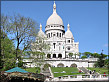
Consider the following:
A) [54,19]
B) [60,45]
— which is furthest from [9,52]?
[54,19]

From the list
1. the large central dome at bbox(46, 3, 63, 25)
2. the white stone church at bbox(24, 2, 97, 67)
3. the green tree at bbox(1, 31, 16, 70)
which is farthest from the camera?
the large central dome at bbox(46, 3, 63, 25)

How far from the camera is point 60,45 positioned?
252ft

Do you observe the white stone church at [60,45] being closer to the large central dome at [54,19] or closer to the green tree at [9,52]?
the large central dome at [54,19]

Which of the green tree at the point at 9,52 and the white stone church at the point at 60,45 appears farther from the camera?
the white stone church at the point at 60,45

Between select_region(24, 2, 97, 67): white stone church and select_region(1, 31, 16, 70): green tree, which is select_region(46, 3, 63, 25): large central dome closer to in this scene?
select_region(24, 2, 97, 67): white stone church

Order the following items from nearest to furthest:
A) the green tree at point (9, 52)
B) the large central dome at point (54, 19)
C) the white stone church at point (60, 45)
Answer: the green tree at point (9, 52) < the white stone church at point (60, 45) < the large central dome at point (54, 19)

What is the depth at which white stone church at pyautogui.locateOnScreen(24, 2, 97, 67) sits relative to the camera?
65.2 meters

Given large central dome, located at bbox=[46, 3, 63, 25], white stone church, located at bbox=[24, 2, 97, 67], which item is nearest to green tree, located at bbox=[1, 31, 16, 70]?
white stone church, located at bbox=[24, 2, 97, 67]

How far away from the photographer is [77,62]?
214 ft

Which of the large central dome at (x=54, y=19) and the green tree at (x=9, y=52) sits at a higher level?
the large central dome at (x=54, y=19)

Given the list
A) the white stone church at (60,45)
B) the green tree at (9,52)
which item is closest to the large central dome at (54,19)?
the white stone church at (60,45)

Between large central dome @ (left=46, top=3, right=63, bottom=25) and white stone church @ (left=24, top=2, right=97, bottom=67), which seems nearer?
white stone church @ (left=24, top=2, right=97, bottom=67)

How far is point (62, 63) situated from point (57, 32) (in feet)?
84.4

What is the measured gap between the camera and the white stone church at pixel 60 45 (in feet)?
214
